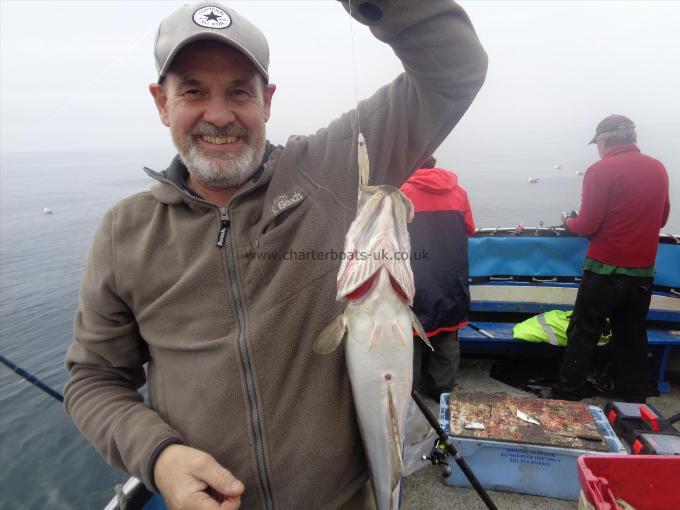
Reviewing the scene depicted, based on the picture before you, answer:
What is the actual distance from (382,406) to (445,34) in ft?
5.20

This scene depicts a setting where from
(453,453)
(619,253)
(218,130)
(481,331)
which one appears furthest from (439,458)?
(218,130)

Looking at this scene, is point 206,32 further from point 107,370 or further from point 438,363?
point 438,363

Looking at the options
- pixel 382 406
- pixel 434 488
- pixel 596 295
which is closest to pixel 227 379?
pixel 382 406

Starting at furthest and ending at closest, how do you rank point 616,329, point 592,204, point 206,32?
point 616,329, point 592,204, point 206,32

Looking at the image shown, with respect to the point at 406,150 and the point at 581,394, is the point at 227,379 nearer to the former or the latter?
the point at 406,150

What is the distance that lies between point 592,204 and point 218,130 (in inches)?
173

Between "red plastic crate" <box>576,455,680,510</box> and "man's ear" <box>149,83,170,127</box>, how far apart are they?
2.88 metres

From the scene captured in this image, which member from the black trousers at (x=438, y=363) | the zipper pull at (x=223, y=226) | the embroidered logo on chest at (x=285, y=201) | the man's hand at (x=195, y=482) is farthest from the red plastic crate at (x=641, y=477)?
the black trousers at (x=438, y=363)

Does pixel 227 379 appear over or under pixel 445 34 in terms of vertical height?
under

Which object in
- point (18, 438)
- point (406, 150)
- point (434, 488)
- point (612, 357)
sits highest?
point (406, 150)

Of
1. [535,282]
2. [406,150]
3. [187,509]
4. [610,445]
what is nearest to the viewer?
[187,509]

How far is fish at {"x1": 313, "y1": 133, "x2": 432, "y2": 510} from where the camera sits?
167 centimetres

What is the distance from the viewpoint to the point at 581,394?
16.4 feet

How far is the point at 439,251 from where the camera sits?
475 centimetres
